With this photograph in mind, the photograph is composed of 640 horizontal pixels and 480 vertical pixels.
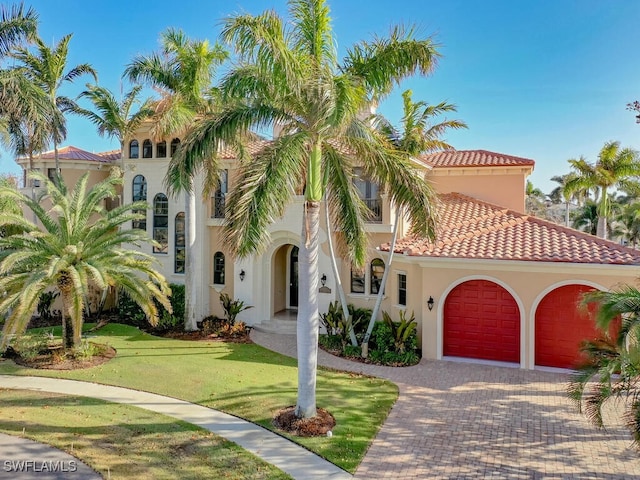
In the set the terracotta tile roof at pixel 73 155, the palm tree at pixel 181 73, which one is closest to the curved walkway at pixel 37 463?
the palm tree at pixel 181 73

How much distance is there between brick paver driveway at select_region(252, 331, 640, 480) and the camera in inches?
338

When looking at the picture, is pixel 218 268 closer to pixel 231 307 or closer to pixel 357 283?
pixel 231 307

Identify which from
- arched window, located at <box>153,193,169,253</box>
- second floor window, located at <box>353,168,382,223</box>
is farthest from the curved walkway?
arched window, located at <box>153,193,169,253</box>

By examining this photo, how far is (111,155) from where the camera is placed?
26.1 m

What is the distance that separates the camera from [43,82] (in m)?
20.4

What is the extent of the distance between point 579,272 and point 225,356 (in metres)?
12.3

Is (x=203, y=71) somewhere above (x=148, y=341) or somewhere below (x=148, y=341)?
above

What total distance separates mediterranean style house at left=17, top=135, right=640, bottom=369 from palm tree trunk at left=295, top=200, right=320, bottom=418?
1930 millimetres

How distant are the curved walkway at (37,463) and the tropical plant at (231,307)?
10.6 meters

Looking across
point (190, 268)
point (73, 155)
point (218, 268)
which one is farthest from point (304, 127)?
point (73, 155)

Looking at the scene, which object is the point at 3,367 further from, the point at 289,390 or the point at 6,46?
the point at 6,46

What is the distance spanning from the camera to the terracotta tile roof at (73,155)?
24.0 metres

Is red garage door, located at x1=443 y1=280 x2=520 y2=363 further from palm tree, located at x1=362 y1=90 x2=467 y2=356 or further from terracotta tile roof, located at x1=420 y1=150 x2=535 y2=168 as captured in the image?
terracotta tile roof, located at x1=420 y1=150 x2=535 y2=168

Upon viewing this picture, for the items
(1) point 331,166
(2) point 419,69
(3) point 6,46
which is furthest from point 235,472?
(3) point 6,46
